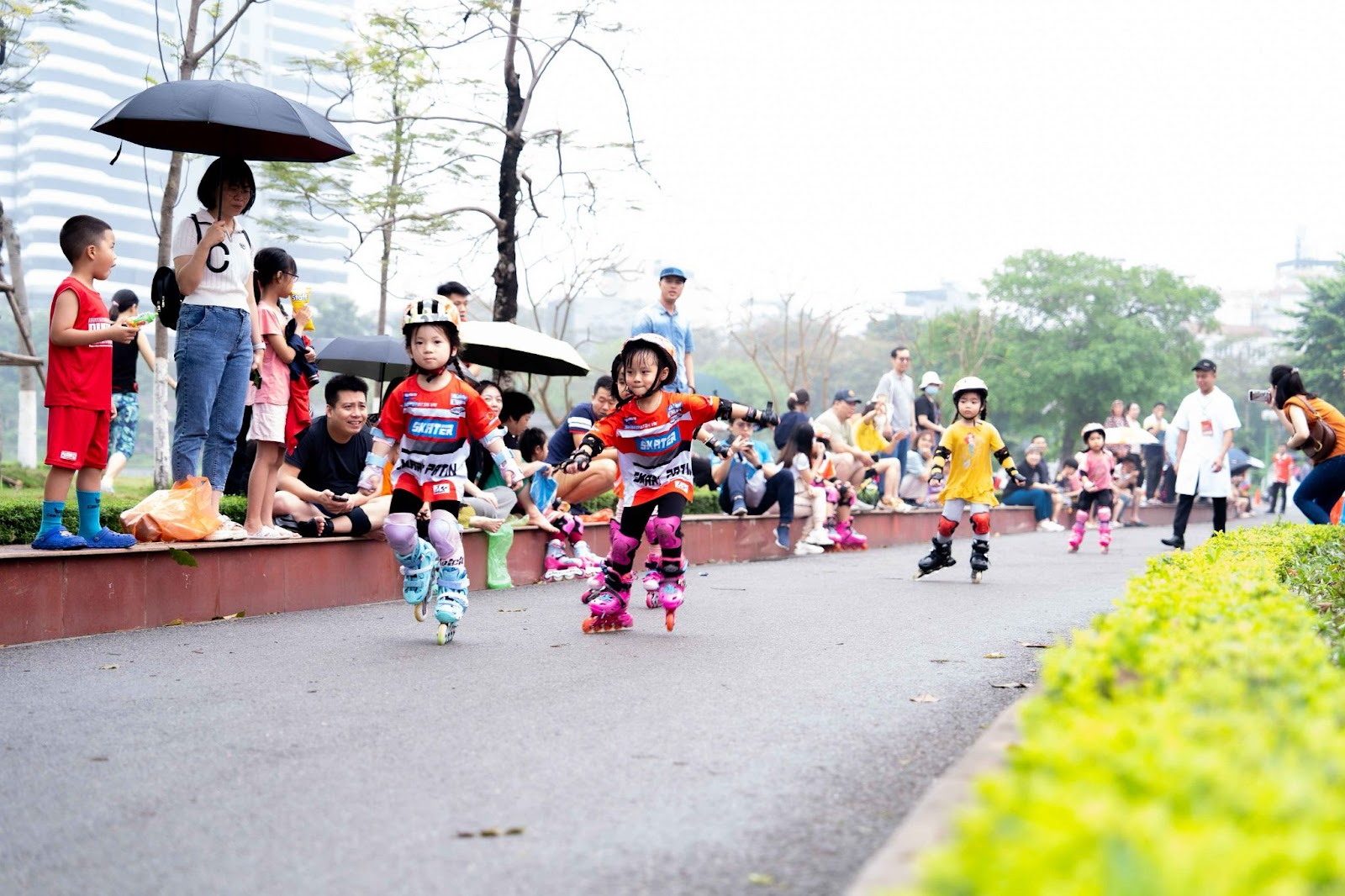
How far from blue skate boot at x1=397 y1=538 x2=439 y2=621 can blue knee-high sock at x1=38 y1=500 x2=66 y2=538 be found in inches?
73.6

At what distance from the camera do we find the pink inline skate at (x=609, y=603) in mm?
8477

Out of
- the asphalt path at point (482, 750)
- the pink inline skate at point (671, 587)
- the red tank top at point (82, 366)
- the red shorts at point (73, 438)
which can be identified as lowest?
the asphalt path at point (482, 750)

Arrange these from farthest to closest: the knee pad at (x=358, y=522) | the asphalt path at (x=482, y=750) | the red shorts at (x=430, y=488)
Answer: the knee pad at (x=358, y=522), the red shorts at (x=430, y=488), the asphalt path at (x=482, y=750)

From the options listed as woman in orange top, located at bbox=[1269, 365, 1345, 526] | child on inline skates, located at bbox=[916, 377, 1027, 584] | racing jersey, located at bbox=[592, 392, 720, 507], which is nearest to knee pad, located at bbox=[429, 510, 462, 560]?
racing jersey, located at bbox=[592, 392, 720, 507]

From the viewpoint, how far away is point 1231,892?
67.0 inches

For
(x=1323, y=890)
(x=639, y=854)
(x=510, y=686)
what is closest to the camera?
(x=1323, y=890)

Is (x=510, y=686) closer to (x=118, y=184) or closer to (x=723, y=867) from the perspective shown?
(x=723, y=867)

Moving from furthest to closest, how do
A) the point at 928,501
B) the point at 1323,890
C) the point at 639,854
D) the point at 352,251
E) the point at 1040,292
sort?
the point at 1040,292 → the point at 928,501 → the point at 352,251 → the point at 639,854 → the point at 1323,890

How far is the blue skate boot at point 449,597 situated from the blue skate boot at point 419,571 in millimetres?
144

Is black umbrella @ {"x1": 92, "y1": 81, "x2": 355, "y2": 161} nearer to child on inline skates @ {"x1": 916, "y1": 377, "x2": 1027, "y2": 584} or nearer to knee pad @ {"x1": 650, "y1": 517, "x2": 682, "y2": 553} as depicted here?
knee pad @ {"x1": 650, "y1": 517, "x2": 682, "y2": 553}

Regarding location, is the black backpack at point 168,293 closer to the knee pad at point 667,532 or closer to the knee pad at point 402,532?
the knee pad at point 402,532

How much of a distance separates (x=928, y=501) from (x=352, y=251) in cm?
1043

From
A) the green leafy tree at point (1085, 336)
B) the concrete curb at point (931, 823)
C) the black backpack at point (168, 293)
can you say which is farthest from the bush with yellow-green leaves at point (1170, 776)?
the green leafy tree at point (1085, 336)

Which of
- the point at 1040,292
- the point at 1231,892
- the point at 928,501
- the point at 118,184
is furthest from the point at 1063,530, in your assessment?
the point at 118,184
